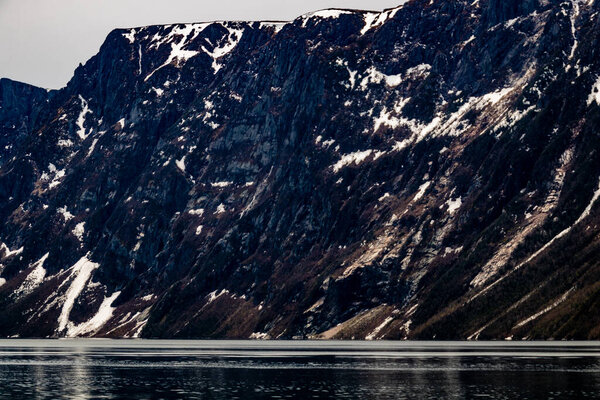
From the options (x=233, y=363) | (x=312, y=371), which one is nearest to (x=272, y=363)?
(x=233, y=363)

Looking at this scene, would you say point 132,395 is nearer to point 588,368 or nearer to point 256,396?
point 256,396

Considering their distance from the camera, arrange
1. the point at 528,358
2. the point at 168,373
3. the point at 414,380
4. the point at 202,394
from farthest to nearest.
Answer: the point at 528,358, the point at 168,373, the point at 414,380, the point at 202,394

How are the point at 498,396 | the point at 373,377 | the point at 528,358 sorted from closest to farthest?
1. the point at 498,396
2. the point at 373,377
3. the point at 528,358

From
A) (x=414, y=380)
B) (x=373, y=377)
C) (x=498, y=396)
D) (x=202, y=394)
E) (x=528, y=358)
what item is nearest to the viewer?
(x=498, y=396)

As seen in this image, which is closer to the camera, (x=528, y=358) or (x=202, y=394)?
(x=202, y=394)

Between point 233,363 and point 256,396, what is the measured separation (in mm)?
74374

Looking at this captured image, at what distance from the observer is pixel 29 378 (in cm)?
13000

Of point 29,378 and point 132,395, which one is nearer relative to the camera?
point 132,395

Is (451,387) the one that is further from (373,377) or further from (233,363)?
(233,363)

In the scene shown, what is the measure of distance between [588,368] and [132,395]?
6816 cm

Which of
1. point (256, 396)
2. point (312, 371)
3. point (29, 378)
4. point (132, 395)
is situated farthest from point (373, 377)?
point (29, 378)

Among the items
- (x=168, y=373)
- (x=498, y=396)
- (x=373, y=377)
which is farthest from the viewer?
(x=168, y=373)

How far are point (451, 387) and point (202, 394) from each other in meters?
29.1

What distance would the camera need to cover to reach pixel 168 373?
141250 millimetres
